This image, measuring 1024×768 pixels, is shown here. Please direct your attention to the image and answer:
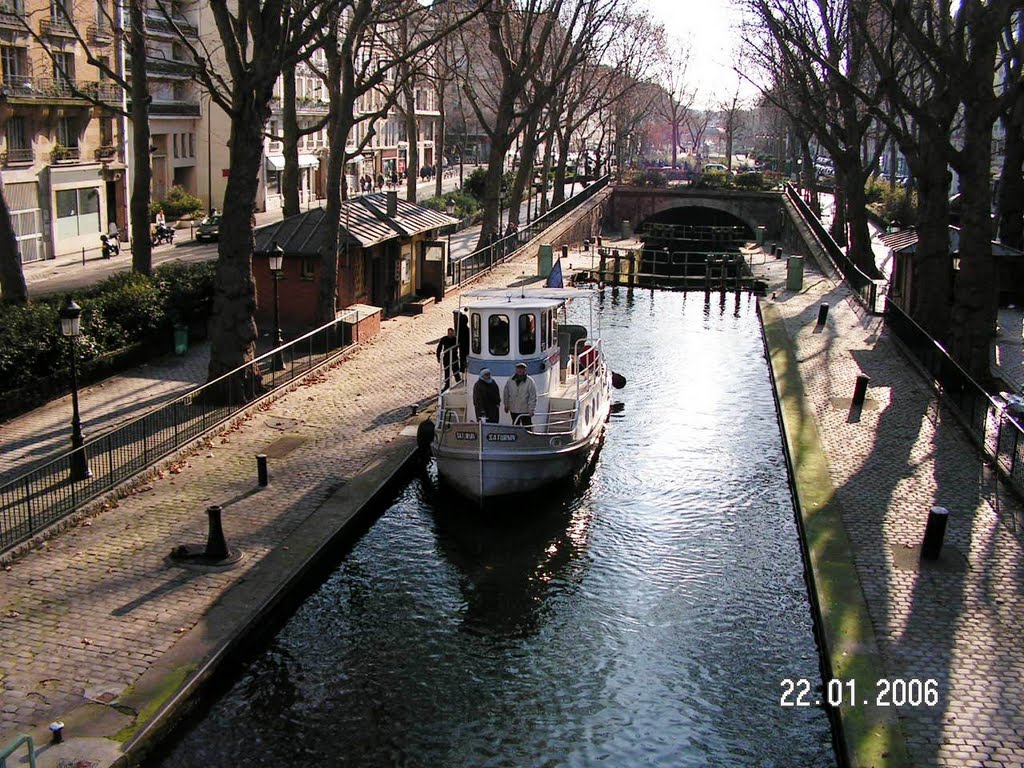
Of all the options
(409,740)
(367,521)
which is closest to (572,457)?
(367,521)

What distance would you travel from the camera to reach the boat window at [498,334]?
805 inches

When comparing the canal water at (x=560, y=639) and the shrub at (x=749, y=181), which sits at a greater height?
the shrub at (x=749, y=181)

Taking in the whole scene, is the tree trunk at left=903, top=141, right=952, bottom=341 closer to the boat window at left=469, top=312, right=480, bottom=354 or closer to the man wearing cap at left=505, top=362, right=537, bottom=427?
the man wearing cap at left=505, top=362, right=537, bottom=427

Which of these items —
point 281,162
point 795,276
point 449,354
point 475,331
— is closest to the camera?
point 475,331

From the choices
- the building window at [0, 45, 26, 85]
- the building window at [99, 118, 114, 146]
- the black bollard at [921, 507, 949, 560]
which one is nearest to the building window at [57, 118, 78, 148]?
the building window at [99, 118, 114, 146]

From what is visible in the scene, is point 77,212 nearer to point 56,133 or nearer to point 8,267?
point 56,133

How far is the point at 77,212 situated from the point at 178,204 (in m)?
12.2

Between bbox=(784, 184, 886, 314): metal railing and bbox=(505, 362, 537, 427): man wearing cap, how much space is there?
72.1ft

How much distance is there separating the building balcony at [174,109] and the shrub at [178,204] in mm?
4452

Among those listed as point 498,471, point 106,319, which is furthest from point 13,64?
point 498,471

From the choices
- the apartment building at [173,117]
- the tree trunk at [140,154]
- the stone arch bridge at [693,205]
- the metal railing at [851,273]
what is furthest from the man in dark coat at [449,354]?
the stone arch bridge at [693,205]

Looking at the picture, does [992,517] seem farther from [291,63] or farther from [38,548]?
[291,63]

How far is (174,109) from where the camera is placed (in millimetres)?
64750

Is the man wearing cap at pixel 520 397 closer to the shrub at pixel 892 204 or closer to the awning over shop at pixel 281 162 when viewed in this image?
the shrub at pixel 892 204
